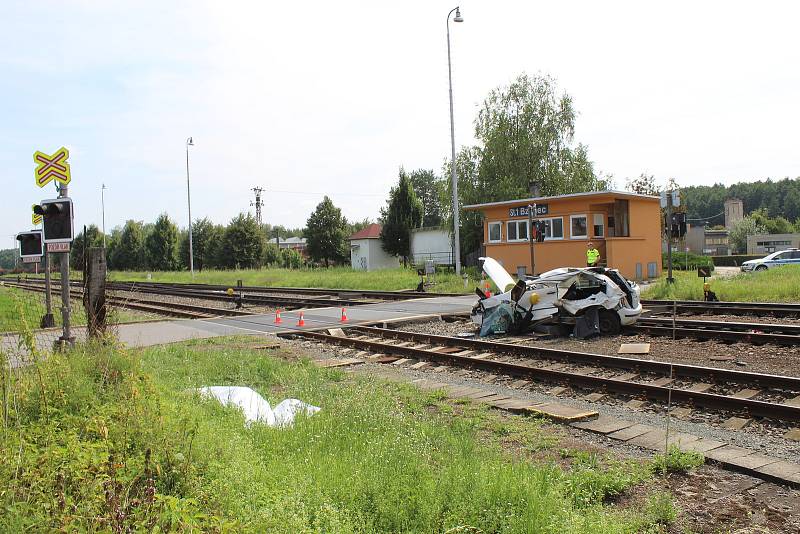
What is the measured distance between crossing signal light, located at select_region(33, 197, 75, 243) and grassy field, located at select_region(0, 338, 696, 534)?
297cm

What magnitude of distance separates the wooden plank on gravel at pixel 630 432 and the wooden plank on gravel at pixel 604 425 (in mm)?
65

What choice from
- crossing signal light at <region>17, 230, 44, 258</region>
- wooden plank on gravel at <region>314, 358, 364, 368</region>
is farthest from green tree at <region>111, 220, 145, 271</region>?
wooden plank on gravel at <region>314, 358, 364, 368</region>

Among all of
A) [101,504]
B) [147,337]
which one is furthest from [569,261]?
[101,504]

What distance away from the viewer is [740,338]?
12609mm

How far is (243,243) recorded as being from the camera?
69.9m

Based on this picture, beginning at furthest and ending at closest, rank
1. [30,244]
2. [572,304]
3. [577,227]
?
1. [577,227]
2. [30,244]
3. [572,304]

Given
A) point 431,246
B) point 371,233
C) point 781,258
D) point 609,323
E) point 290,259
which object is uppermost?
point 371,233

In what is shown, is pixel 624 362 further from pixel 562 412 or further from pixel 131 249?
pixel 131 249

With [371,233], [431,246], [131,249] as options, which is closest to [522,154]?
[431,246]

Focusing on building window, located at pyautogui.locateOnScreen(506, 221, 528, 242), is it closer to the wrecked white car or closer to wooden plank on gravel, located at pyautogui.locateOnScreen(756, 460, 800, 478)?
the wrecked white car

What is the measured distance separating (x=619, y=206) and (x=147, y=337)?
24.0 metres

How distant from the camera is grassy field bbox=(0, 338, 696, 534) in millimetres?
3738

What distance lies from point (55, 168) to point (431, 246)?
169ft

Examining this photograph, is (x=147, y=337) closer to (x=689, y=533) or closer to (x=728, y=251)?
(x=689, y=533)
